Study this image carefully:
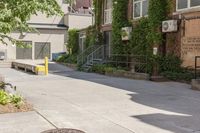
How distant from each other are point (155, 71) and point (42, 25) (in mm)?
22540

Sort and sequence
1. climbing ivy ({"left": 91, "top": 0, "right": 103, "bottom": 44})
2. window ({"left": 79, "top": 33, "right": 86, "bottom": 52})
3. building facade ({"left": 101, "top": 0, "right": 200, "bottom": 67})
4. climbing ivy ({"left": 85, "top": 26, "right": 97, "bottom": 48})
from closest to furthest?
1. building facade ({"left": 101, "top": 0, "right": 200, "bottom": 67})
2. climbing ivy ({"left": 85, "top": 26, "right": 97, "bottom": 48})
3. climbing ivy ({"left": 91, "top": 0, "right": 103, "bottom": 44})
4. window ({"left": 79, "top": 33, "right": 86, "bottom": 52})

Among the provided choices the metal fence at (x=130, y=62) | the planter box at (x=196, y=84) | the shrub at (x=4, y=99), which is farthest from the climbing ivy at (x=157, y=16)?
the shrub at (x=4, y=99)

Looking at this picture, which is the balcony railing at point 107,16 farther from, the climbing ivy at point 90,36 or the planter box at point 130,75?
the planter box at point 130,75

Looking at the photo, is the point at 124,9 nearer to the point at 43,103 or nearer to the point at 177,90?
the point at 177,90

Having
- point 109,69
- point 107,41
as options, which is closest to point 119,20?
point 107,41

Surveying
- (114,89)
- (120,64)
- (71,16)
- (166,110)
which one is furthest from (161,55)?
(71,16)

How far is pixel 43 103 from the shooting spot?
407 inches

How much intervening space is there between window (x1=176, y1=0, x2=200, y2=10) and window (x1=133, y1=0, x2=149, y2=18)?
3332 mm

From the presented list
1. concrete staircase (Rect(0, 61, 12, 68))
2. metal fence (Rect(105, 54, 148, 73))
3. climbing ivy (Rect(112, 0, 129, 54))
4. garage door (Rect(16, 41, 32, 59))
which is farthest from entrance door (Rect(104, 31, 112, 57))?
garage door (Rect(16, 41, 32, 59))

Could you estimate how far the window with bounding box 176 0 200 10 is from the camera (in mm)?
17484

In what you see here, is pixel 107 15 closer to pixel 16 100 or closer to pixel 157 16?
pixel 157 16

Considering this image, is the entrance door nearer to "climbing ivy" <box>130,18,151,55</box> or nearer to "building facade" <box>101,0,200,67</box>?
"climbing ivy" <box>130,18,151,55</box>

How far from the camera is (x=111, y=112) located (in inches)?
356

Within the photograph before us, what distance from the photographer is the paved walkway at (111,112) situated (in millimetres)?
7344
